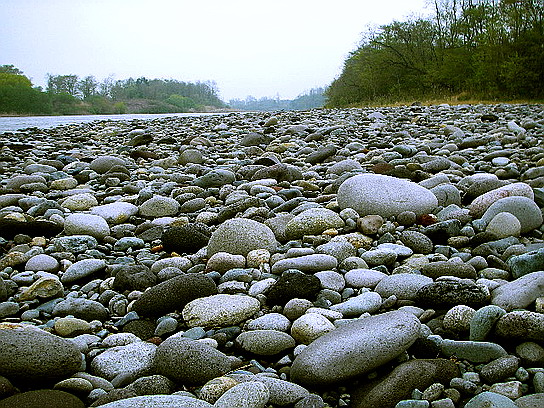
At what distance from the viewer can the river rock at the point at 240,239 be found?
271 centimetres

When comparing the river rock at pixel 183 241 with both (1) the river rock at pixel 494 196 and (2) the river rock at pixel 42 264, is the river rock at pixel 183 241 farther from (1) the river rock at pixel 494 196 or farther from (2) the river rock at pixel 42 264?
(1) the river rock at pixel 494 196

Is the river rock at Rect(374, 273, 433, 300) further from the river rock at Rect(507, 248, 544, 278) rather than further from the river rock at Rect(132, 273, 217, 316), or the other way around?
the river rock at Rect(132, 273, 217, 316)

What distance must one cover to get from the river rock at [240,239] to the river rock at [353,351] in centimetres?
118

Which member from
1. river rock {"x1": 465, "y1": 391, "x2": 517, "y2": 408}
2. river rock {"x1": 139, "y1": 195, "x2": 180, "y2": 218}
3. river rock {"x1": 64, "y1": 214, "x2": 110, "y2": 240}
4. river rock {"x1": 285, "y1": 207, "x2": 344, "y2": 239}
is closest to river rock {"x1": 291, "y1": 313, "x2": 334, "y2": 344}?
river rock {"x1": 465, "y1": 391, "x2": 517, "y2": 408}

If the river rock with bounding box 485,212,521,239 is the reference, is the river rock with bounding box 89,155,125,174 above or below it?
above

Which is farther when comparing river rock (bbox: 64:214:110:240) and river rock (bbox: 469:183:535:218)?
river rock (bbox: 64:214:110:240)

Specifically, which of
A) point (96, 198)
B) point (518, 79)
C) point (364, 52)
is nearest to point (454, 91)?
point (518, 79)

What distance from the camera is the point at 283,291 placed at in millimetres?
2094

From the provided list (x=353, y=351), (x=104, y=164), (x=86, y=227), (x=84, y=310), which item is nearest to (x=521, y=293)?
(x=353, y=351)

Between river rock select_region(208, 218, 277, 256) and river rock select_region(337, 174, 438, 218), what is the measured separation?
2.39ft

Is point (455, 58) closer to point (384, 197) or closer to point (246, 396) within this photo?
point (384, 197)

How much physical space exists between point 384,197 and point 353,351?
1817 millimetres

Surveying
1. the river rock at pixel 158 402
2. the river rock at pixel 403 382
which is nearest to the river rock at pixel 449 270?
the river rock at pixel 403 382

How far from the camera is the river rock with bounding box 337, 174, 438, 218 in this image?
3.09 metres
